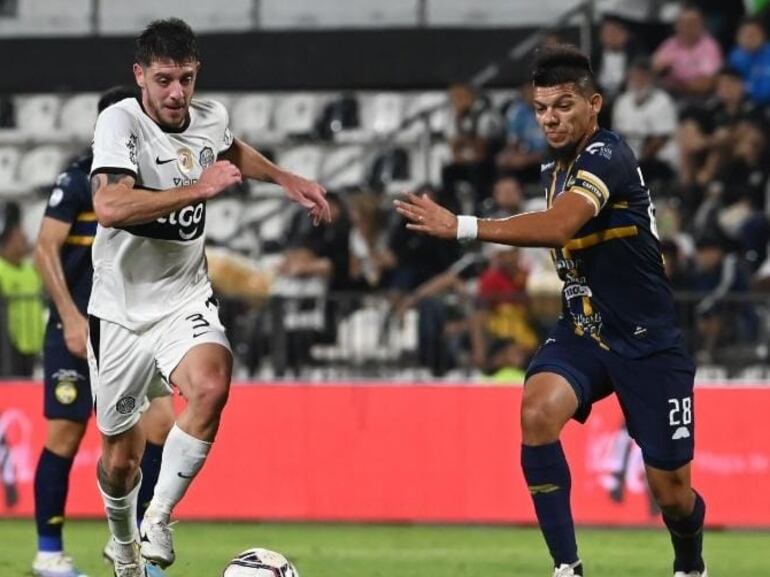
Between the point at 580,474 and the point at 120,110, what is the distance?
21.1ft

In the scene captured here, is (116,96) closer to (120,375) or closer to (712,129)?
(120,375)

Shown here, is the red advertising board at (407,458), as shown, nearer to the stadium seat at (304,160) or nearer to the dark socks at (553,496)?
the dark socks at (553,496)

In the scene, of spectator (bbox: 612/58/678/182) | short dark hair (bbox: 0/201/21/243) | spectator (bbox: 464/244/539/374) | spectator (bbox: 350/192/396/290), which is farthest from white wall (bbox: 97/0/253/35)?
spectator (bbox: 464/244/539/374)

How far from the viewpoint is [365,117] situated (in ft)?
68.9

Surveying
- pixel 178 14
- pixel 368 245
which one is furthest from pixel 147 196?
pixel 178 14

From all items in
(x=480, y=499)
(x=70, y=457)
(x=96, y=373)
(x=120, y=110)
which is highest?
(x=120, y=110)

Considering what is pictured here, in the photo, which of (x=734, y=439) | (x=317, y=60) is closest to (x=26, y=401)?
(x=734, y=439)

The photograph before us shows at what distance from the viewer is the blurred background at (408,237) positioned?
14.1 m

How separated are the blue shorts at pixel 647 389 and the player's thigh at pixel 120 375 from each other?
184cm

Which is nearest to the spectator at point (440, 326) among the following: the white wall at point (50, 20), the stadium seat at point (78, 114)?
the stadium seat at point (78, 114)

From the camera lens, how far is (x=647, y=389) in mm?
8648

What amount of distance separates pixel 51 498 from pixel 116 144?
275cm

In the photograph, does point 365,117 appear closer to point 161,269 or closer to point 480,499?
point 480,499

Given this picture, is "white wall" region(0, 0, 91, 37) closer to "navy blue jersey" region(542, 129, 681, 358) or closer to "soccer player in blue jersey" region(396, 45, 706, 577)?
"soccer player in blue jersey" region(396, 45, 706, 577)
